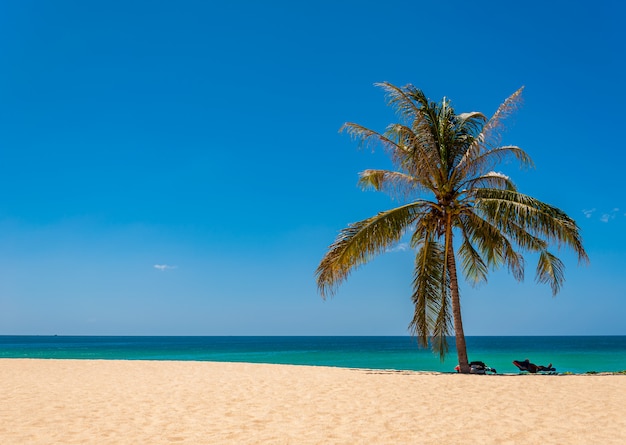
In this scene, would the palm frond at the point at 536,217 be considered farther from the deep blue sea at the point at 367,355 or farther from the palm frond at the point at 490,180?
the deep blue sea at the point at 367,355

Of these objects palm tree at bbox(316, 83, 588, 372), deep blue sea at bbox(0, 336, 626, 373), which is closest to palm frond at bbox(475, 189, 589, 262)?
palm tree at bbox(316, 83, 588, 372)

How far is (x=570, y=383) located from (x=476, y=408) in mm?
4417

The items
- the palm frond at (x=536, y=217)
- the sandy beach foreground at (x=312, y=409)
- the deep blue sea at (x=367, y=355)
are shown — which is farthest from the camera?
the deep blue sea at (x=367, y=355)

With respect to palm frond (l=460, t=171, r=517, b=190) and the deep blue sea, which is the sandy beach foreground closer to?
palm frond (l=460, t=171, r=517, b=190)

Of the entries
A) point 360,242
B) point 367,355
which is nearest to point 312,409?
point 360,242

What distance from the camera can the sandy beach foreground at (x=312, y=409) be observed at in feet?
21.0

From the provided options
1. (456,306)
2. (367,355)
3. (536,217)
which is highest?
(536,217)

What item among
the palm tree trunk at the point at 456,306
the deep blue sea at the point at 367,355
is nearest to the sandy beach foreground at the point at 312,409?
the palm tree trunk at the point at 456,306

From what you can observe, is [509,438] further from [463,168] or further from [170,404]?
[463,168]

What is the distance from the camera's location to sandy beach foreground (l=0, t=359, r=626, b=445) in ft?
21.0

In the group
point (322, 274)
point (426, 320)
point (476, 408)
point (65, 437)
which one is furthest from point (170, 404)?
point (426, 320)

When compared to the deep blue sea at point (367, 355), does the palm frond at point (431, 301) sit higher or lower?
higher

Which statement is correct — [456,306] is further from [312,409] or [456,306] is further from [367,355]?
[367,355]

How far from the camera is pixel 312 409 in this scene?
8.20 meters
